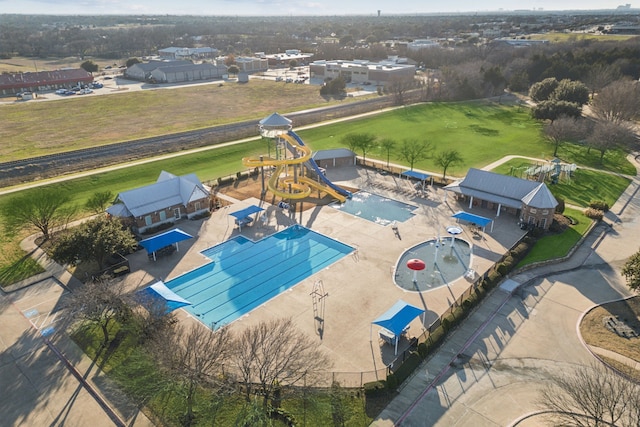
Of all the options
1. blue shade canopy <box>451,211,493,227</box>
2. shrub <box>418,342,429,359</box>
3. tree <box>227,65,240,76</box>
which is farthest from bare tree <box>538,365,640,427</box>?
tree <box>227,65,240,76</box>

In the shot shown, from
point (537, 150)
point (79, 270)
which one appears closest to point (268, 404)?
point (79, 270)

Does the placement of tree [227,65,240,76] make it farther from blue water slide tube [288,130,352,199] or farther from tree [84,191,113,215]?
tree [84,191,113,215]

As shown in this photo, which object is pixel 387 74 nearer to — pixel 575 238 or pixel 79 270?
pixel 575 238

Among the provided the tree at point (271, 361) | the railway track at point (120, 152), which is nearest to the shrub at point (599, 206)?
the tree at point (271, 361)

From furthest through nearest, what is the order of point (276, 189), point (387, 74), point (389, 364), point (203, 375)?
1. point (387, 74)
2. point (276, 189)
3. point (389, 364)
4. point (203, 375)

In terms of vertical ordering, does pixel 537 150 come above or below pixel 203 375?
below

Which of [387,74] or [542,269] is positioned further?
[387,74]

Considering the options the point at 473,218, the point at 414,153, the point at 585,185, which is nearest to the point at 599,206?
the point at 585,185
